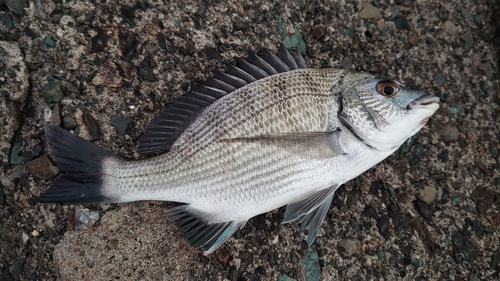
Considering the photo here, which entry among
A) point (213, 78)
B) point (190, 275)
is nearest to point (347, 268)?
point (190, 275)

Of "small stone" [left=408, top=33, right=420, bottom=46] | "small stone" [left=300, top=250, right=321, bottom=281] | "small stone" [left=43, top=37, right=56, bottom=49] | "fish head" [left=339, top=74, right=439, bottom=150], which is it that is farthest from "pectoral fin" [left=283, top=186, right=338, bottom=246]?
"small stone" [left=43, top=37, right=56, bottom=49]

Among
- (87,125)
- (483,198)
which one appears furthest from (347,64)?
(87,125)

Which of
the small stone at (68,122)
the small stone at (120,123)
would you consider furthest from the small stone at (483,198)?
the small stone at (68,122)

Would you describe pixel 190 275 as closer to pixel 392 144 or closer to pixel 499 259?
pixel 392 144

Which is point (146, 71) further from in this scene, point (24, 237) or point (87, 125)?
point (24, 237)

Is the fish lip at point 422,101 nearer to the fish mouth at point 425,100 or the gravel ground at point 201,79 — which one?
the fish mouth at point 425,100

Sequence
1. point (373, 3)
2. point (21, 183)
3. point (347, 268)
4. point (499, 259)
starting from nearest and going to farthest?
point (21, 183), point (347, 268), point (499, 259), point (373, 3)

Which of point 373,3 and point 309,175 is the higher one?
point 373,3
